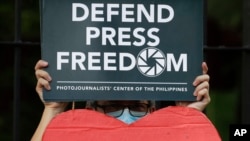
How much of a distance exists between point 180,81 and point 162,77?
0.11 metres

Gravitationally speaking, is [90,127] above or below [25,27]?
below

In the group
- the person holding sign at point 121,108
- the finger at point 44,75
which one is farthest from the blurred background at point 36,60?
the finger at point 44,75

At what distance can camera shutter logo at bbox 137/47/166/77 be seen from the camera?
17.0 ft

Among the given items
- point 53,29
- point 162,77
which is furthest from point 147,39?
point 53,29

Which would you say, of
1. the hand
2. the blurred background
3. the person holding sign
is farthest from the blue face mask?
the blurred background

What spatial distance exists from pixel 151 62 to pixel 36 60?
1.88 metres

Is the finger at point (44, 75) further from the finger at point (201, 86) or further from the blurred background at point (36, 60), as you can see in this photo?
the blurred background at point (36, 60)

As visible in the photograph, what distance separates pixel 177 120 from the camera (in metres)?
5.20

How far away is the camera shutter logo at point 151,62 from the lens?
204 inches

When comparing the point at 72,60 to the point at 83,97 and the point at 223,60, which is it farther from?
the point at 223,60

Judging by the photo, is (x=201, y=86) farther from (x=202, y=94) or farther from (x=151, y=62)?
(x=151, y=62)

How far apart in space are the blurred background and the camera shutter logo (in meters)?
1.69

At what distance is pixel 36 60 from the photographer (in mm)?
6836

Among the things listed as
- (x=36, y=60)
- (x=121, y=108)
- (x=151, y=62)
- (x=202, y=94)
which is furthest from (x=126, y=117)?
(x=36, y=60)
